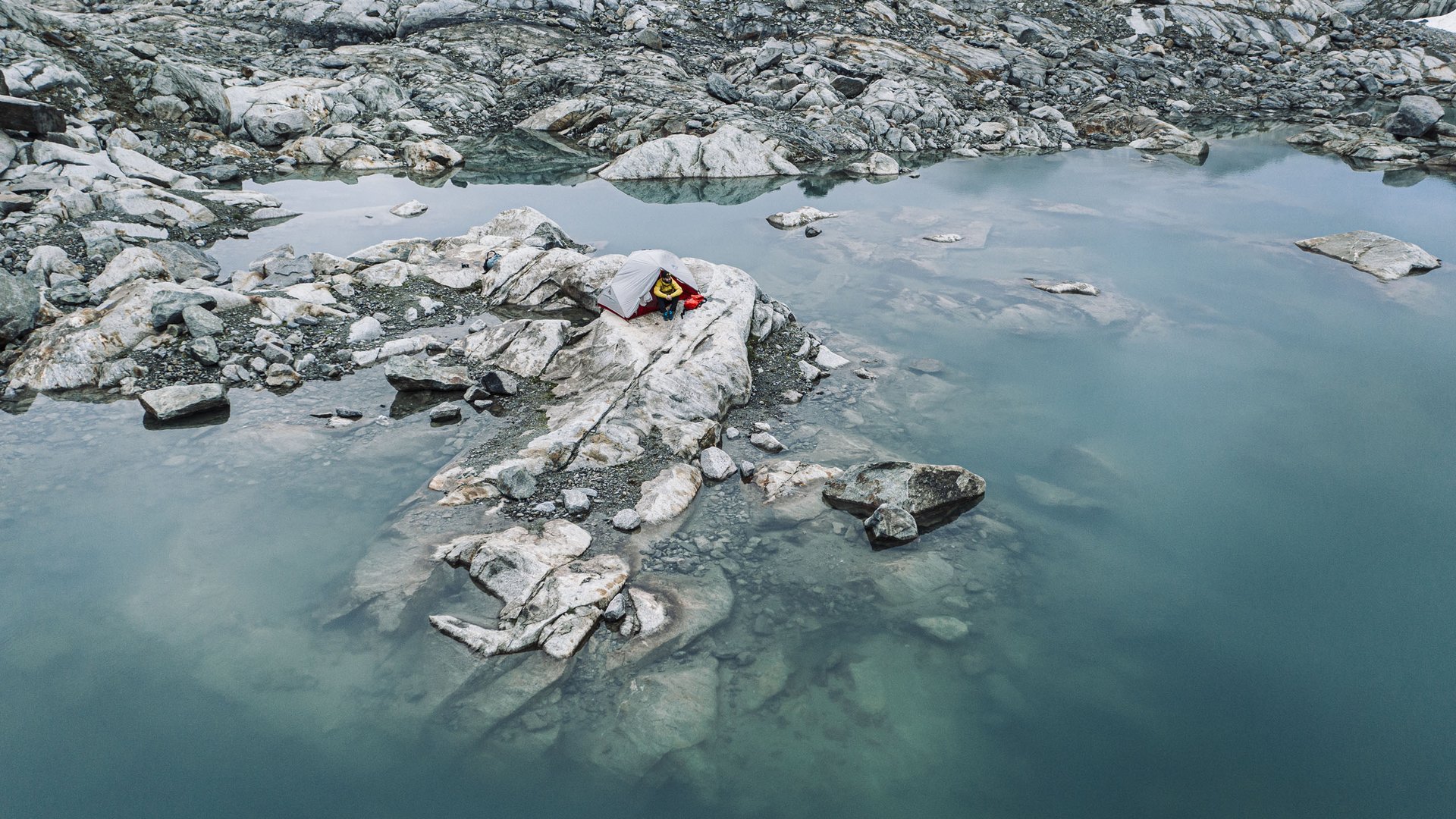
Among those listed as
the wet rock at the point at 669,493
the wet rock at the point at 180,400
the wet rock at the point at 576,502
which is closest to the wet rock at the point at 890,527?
the wet rock at the point at 669,493

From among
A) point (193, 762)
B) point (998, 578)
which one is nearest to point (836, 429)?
point (998, 578)

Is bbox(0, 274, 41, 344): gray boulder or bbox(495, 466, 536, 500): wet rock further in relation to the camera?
bbox(0, 274, 41, 344): gray boulder

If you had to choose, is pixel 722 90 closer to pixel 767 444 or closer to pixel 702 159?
pixel 702 159

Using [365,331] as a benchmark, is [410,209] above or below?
above

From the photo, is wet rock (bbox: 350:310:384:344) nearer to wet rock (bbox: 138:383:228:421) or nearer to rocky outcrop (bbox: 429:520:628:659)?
wet rock (bbox: 138:383:228:421)

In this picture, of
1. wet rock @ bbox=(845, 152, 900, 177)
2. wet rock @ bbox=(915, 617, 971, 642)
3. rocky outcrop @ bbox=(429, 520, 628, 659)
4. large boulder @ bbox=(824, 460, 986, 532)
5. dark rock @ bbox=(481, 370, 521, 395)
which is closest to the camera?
rocky outcrop @ bbox=(429, 520, 628, 659)

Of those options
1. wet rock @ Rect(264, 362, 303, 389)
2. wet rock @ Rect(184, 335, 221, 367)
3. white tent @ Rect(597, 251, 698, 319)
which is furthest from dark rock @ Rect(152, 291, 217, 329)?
white tent @ Rect(597, 251, 698, 319)

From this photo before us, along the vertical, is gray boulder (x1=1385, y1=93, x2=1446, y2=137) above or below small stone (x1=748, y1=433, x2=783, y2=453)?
above

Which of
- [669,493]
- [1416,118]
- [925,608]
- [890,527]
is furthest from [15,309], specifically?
[1416,118]
